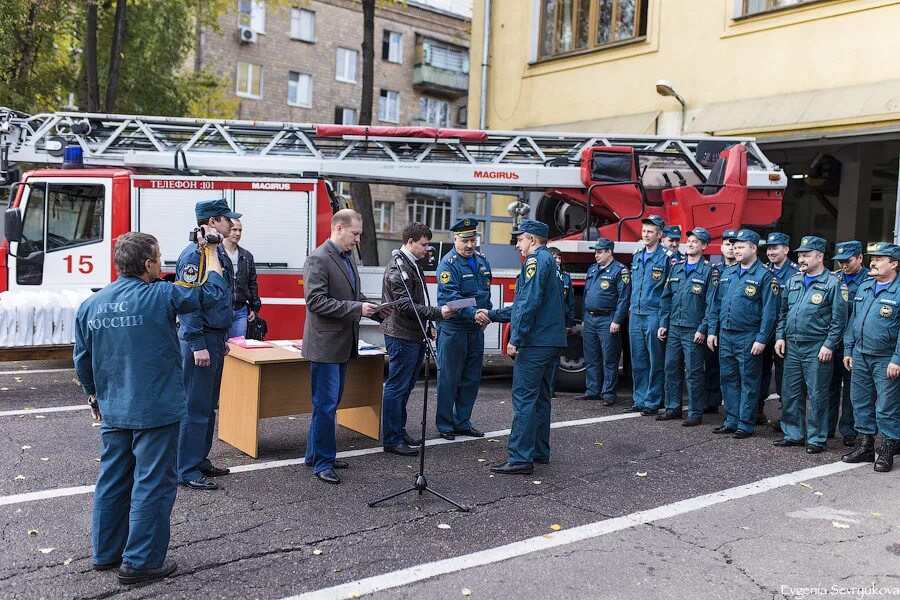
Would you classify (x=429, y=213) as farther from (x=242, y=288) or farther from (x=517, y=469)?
(x=517, y=469)

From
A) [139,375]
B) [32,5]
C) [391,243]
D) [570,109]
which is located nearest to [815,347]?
[139,375]

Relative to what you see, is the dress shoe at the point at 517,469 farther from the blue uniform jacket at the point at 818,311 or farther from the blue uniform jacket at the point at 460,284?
the blue uniform jacket at the point at 818,311

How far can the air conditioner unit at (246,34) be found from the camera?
33.8 meters

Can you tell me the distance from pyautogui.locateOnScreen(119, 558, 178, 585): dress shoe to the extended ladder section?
20.5 ft

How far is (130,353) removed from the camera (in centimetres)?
402

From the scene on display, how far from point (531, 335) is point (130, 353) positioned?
3142 millimetres

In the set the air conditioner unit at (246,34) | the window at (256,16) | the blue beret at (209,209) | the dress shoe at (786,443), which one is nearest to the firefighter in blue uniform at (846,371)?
the dress shoe at (786,443)

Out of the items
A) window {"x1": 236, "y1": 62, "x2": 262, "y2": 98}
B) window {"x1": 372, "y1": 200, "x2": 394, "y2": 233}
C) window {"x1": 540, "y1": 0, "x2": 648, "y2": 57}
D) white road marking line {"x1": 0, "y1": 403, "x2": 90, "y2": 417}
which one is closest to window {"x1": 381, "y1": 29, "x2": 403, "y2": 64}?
window {"x1": 236, "y1": 62, "x2": 262, "y2": 98}

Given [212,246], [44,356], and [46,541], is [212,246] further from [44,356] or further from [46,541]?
[44,356]

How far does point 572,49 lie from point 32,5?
1048 centimetres

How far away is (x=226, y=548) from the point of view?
4.53 m

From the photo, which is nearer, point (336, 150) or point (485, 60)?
point (336, 150)

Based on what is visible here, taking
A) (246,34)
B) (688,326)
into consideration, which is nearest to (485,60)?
(688,326)

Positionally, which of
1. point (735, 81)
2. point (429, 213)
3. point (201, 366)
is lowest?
point (201, 366)
